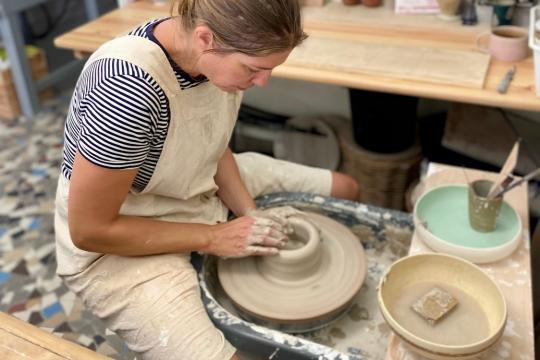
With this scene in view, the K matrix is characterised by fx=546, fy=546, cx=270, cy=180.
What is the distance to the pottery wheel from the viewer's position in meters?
1.41

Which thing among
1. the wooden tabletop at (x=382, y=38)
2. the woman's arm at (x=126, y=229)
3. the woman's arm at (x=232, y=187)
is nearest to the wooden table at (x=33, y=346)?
the woman's arm at (x=126, y=229)

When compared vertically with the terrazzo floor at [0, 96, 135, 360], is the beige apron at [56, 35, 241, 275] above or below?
above

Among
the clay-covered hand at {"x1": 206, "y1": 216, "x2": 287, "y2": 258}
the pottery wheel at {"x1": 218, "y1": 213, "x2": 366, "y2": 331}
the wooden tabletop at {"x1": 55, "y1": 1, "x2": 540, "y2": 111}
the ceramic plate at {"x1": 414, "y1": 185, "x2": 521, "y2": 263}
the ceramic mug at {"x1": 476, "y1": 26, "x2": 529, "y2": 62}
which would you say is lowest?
the pottery wheel at {"x1": 218, "y1": 213, "x2": 366, "y2": 331}

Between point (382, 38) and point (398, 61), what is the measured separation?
0.24m

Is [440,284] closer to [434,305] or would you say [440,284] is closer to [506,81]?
[434,305]

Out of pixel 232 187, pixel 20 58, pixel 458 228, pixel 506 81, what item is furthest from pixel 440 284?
pixel 20 58

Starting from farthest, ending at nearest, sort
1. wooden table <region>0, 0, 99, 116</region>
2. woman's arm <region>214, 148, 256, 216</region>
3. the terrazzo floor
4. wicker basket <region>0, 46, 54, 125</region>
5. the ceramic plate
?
wicker basket <region>0, 46, 54, 125</region> < wooden table <region>0, 0, 99, 116</region> < the terrazzo floor < woman's arm <region>214, 148, 256, 216</region> < the ceramic plate

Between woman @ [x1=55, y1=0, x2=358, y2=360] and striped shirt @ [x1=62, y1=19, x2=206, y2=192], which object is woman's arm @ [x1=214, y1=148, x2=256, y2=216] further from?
striped shirt @ [x1=62, y1=19, x2=206, y2=192]

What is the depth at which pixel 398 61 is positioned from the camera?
1.86 meters

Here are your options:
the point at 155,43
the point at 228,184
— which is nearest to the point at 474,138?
the point at 228,184

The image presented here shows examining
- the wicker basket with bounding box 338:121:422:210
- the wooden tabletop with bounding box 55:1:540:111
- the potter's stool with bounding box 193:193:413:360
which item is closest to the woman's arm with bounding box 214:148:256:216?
the potter's stool with bounding box 193:193:413:360

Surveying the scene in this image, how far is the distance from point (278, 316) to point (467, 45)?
4.02ft

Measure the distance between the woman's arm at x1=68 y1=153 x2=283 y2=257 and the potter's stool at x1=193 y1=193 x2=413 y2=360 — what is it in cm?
12

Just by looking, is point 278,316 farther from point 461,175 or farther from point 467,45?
point 467,45
